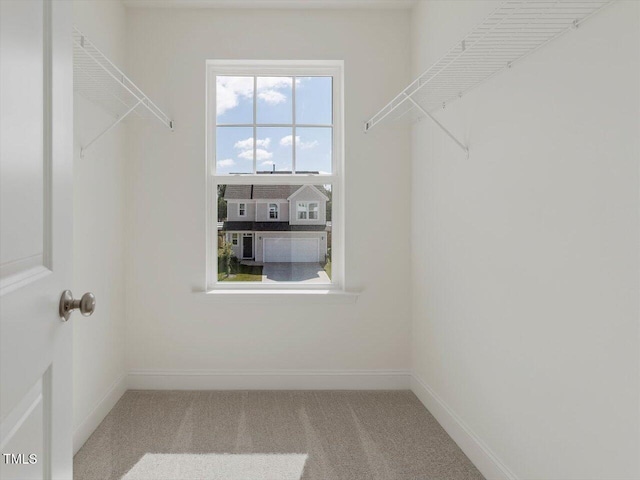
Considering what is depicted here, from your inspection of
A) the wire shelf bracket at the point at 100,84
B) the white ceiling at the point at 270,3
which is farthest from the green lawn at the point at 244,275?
the white ceiling at the point at 270,3


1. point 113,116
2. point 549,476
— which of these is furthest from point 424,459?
point 113,116

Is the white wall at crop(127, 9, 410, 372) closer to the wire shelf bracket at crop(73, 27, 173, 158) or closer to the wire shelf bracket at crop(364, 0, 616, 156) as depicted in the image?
the wire shelf bracket at crop(73, 27, 173, 158)

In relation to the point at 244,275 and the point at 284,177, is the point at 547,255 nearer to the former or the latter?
the point at 284,177

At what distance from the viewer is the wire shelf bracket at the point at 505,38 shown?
1327mm

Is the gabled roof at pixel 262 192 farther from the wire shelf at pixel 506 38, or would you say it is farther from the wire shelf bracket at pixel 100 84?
the wire shelf at pixel 506 38

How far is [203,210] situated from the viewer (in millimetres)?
3045

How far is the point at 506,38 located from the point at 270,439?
2.10 m

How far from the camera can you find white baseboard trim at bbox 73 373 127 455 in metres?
2.27

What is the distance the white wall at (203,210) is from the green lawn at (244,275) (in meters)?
0.20

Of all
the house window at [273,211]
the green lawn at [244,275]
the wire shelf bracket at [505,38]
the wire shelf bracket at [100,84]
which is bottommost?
the green lawn at [244,275]

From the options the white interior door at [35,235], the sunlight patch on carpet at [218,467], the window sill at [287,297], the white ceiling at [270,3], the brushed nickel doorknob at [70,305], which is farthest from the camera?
the window sill at [287,297]

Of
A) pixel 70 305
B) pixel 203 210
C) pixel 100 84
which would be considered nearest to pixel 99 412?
pixel 203 210

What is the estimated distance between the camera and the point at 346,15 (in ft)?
9.95

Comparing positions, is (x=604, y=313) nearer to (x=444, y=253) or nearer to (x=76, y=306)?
(x=444, y=253)
